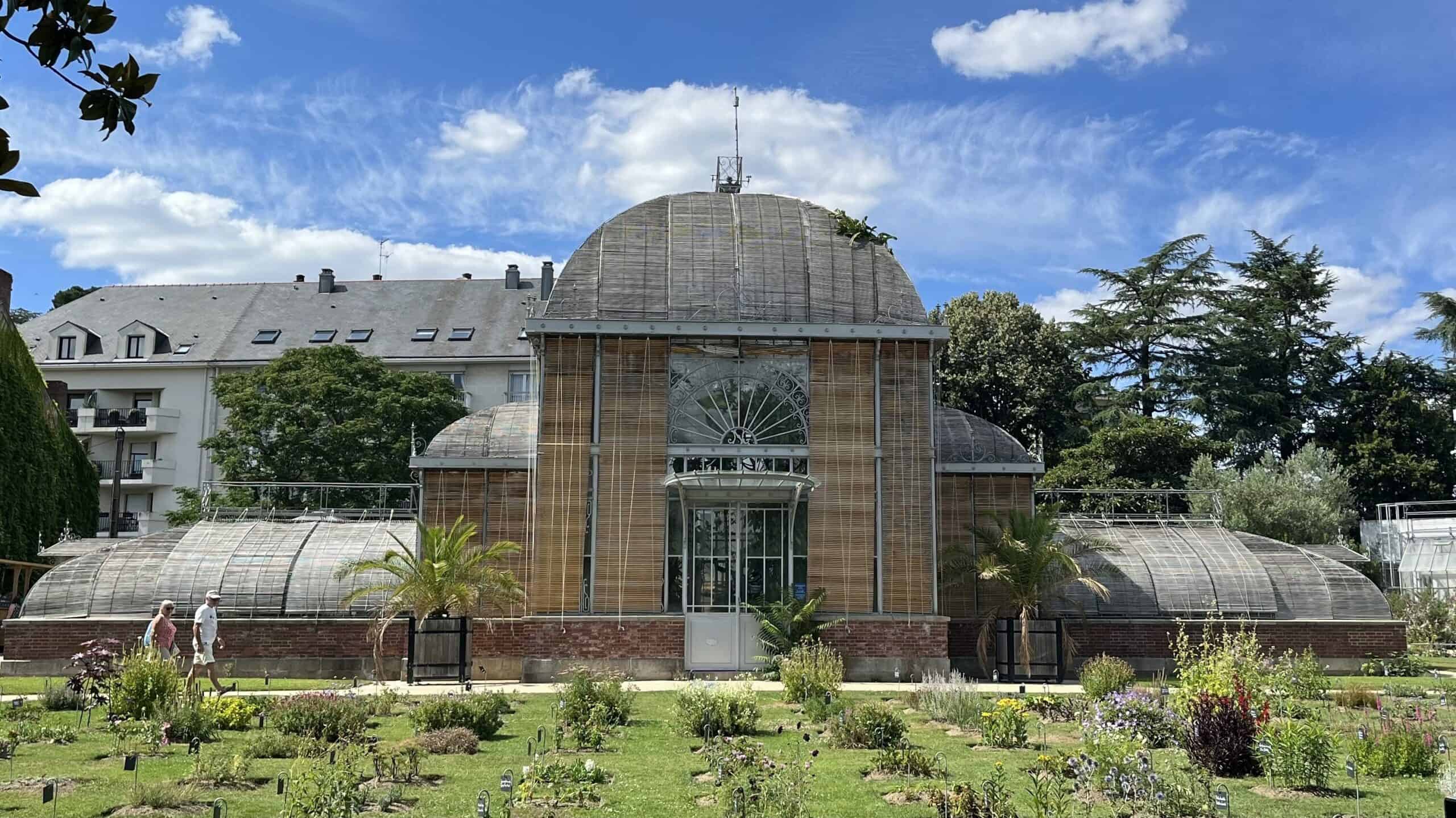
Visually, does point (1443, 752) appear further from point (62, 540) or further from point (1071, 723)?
point (62, 540)

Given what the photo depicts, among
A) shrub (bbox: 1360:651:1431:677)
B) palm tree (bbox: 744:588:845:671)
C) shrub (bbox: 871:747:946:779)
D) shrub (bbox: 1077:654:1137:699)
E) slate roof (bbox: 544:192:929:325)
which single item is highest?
slate roof (bbox: 544:192:929:325)

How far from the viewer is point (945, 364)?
5169cm

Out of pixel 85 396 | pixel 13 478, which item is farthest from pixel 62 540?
pixel 85 396

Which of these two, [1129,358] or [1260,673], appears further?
[1129,358]

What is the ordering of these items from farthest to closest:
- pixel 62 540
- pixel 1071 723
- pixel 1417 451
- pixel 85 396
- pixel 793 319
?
pixel 85 396 < pixel 1417 451 < pixel 62 540 < pixel 793 319 < pixel 1071 723

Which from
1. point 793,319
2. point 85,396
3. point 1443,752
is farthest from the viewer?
point 85,396

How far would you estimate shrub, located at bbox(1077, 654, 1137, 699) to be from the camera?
17969 millimetres

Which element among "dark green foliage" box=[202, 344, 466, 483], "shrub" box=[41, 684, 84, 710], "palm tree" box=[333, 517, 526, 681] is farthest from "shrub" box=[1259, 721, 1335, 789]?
"dark green foliage" box=[202, 344, 466, 483]

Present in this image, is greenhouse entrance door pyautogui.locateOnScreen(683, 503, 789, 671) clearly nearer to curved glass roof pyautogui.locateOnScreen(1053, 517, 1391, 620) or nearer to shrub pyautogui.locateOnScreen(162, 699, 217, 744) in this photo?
curved glass roof pyautogui.locateOnScreen(1053, 517, 1391, 620)

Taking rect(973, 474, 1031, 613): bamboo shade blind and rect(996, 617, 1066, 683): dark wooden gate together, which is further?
rect(973, 474, 1031, 613): bamboo shade blind

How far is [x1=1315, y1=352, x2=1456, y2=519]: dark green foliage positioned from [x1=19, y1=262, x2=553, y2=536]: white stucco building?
3728 cm

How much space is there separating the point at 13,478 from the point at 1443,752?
40.8m

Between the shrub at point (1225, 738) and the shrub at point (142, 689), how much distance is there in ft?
41.5

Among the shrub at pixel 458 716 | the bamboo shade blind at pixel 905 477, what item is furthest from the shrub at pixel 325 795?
the bamboo shade blind at pixel 905 477
